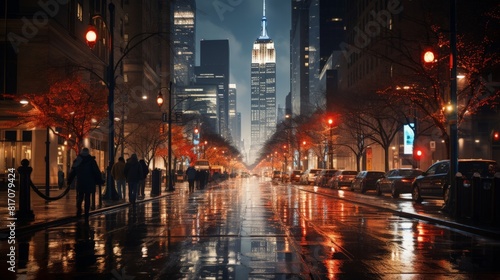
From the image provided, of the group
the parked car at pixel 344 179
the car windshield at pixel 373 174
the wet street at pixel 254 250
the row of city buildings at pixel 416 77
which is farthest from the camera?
the parked car at pixel 344 179

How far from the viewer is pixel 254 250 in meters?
11.4

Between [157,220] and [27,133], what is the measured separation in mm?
25859

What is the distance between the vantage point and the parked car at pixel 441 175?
79.4 ft

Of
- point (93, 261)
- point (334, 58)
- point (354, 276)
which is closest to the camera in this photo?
point (354, 276)

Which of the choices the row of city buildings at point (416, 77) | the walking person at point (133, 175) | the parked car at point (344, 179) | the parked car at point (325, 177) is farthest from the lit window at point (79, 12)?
the parked car at point (325, 177)

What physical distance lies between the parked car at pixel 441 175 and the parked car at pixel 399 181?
491 cm

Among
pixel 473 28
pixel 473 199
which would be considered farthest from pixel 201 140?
pixel 473 199

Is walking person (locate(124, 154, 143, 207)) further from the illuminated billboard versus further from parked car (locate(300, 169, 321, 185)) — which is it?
parked car (locate(300, 169, 321, 185))

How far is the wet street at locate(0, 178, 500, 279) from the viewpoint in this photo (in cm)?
905

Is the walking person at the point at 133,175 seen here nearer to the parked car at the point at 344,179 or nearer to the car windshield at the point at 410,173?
the car windshield at the point at 410,173

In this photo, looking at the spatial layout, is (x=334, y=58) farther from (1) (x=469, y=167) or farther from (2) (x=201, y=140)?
(1) (x=469, y=167)

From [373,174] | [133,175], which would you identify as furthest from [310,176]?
[133,175]

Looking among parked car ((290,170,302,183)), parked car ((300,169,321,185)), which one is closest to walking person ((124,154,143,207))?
parked car ((300,169,321,185))

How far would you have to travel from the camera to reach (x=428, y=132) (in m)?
57.2
